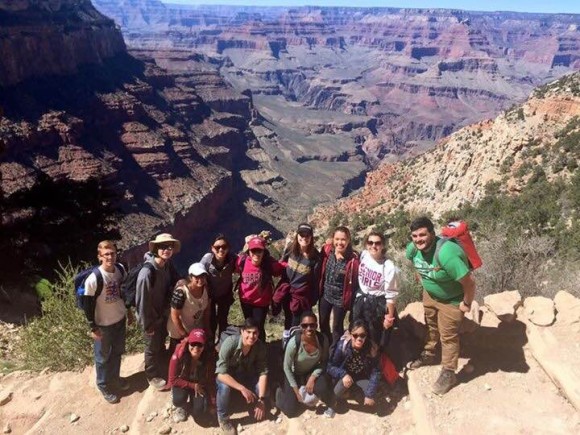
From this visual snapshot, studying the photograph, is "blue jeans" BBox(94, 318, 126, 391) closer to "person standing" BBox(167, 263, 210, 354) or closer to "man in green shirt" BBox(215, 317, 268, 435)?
"person standing" BBox(167, 263, 210, 354)

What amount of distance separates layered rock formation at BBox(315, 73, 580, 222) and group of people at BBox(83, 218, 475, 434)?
63.7 ft

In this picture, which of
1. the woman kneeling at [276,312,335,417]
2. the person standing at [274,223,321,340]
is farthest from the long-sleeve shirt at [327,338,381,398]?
the person standing at [274,223,321,340]

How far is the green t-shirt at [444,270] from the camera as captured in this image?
6359 millimetres

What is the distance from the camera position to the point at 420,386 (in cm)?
718

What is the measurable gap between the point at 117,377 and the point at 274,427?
2.49 meters

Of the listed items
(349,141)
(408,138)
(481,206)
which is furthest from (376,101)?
(481,206)

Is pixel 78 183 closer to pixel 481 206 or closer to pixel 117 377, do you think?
pixel 117 377

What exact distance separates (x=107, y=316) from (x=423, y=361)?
15.3 ft

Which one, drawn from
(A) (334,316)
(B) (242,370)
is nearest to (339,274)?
(A) (334,316)

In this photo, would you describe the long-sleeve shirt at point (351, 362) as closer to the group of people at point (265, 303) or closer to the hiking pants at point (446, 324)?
the group of people at point (265, 303)

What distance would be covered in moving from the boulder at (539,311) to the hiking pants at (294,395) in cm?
349

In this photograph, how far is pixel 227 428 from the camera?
21.8 feet

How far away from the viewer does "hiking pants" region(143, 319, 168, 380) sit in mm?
7059

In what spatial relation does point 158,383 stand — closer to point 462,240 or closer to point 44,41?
point 462,240
